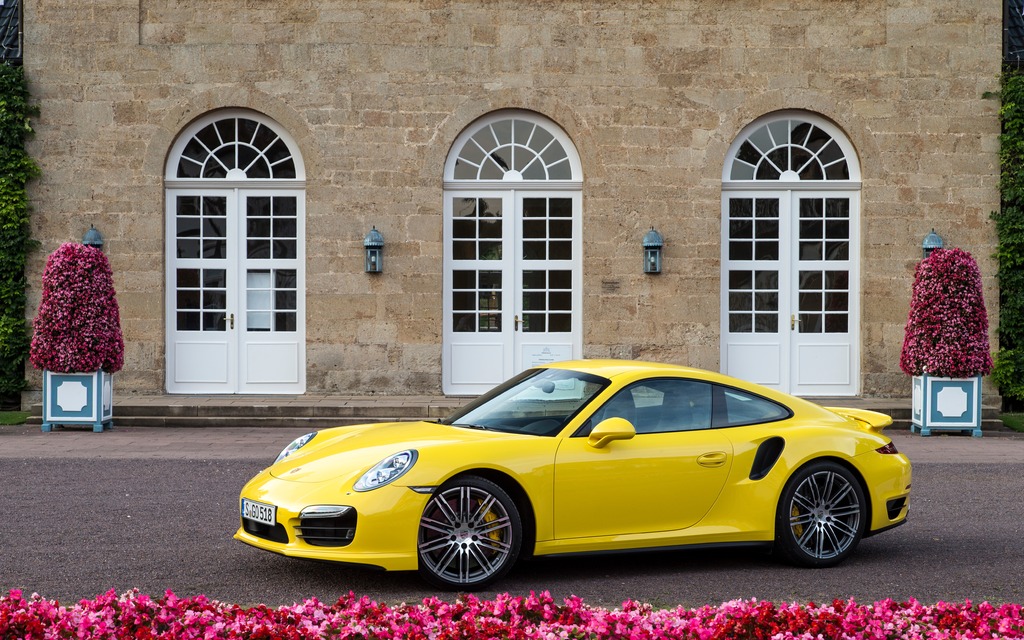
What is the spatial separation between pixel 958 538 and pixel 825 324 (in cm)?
989

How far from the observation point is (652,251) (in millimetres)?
17438

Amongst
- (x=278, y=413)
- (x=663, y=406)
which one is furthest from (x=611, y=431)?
(x=278, y=413)

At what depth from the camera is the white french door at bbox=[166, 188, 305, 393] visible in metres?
17.7

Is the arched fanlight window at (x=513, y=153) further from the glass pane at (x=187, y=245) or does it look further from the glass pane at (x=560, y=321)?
the glass pane at (x=187, y=245)

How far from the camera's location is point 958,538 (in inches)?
328

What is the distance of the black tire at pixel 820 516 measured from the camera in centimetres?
727

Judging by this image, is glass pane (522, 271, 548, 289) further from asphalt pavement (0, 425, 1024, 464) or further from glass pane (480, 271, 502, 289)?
asphalt pavement (0, 425, 1024, 464)

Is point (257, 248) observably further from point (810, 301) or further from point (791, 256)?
point (810, 301)

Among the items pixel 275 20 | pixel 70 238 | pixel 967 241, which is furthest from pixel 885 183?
pixel 70 238

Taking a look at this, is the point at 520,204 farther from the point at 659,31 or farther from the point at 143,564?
the point at 143,564

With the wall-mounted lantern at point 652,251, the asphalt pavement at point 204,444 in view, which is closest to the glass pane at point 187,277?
the asphalt pavement at point 204,444

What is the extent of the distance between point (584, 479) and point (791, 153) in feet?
39.7

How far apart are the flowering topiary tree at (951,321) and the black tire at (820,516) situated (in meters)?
8.44

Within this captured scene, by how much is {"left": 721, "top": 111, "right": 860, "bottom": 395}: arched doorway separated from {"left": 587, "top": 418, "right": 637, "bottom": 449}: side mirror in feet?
36.9
